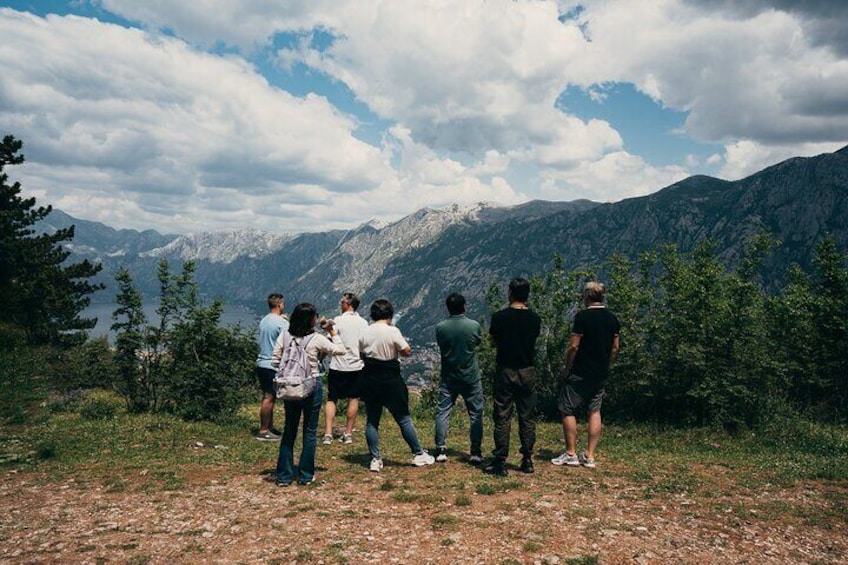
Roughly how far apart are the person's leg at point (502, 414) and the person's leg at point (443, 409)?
3.77 feet

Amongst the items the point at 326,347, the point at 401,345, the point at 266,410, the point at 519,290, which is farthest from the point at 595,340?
the point at 266,410

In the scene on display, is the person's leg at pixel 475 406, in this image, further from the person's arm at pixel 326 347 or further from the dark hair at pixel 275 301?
Result: the dark hair at pixel 275 301

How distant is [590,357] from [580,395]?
0.87 metres

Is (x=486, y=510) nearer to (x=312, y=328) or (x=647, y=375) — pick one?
(x=312, y=328)

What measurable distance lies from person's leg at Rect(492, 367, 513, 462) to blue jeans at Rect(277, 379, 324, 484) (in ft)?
11.4

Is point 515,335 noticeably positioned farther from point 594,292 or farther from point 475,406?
point 594,292

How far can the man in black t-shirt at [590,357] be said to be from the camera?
31.4 ft

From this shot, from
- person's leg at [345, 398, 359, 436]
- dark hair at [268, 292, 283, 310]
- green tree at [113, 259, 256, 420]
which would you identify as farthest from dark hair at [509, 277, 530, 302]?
green tree at [113, 259, 256, 420]

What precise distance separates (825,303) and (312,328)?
28189mm

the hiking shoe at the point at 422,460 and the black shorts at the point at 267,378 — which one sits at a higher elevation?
the black shorts at the point at 267,378

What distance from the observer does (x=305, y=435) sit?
8.95 m

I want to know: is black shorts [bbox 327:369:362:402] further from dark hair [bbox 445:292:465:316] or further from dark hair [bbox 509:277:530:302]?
dark hair [bbox 509:277:530:302]

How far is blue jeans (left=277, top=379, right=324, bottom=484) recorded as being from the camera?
889 centimetres

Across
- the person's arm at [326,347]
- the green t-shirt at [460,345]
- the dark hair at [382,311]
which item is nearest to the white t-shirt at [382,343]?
the dark hair at [382,311]
